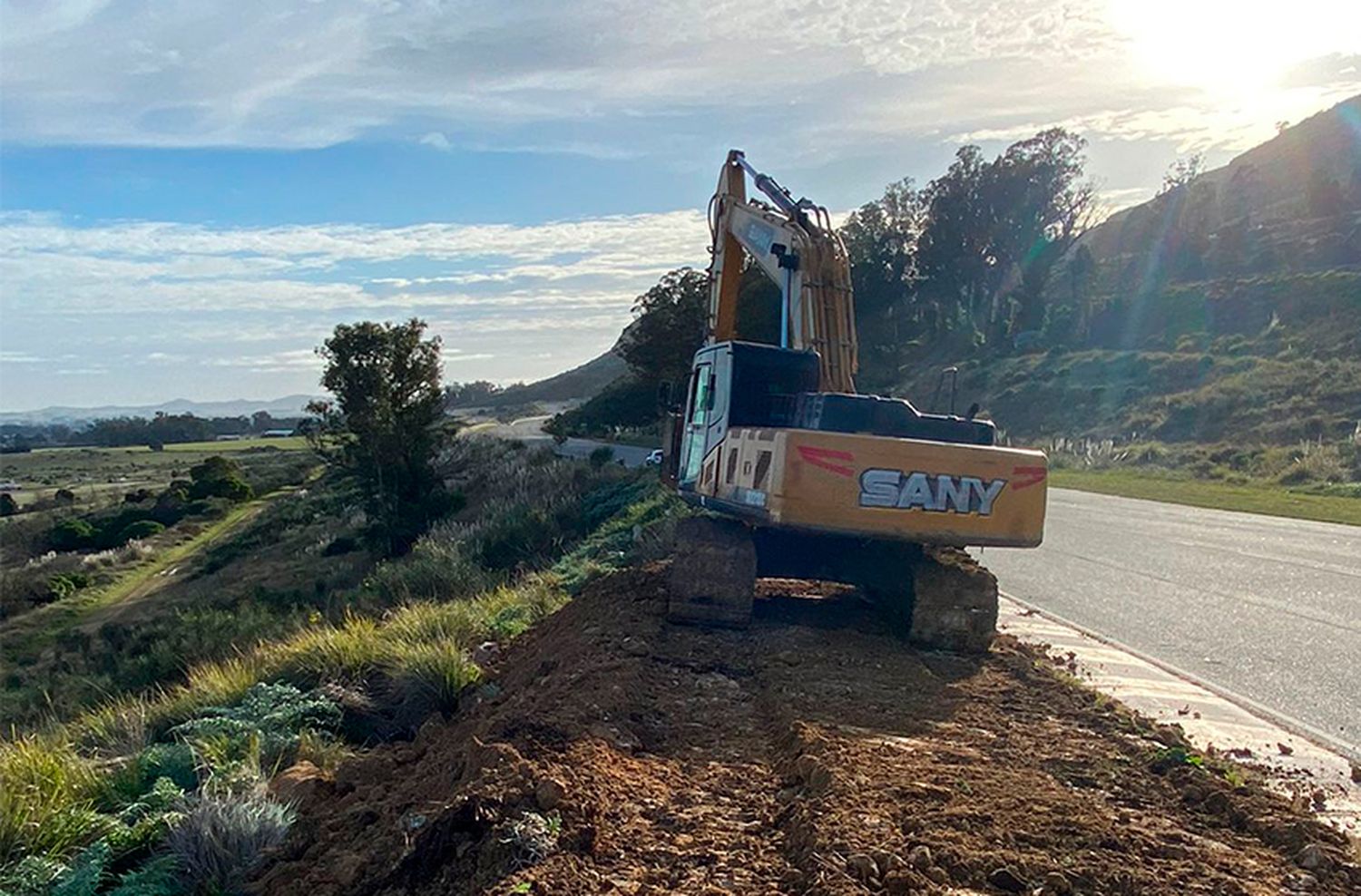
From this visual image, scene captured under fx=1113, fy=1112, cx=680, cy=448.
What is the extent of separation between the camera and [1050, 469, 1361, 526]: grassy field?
19.9m

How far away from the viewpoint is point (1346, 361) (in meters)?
39.5

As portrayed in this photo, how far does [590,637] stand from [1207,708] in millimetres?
4167

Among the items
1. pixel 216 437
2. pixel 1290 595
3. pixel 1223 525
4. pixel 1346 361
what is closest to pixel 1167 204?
pixel 1346 361

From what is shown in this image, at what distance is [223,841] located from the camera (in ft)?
16.4

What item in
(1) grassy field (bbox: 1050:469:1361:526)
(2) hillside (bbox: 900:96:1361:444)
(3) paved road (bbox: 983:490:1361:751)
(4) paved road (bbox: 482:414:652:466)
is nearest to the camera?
(3) paved road (bbox: 983:490:1361:751)

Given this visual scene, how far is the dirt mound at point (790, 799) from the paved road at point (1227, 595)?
6.03 feet

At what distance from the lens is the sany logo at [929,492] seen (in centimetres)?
752

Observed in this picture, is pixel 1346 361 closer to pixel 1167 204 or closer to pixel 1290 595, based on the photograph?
pixel 1290 595

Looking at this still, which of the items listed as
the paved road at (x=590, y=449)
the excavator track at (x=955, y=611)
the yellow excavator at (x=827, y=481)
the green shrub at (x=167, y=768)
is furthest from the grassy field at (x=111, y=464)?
the excavator track at (x=955, y=611)

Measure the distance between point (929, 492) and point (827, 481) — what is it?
741 mm

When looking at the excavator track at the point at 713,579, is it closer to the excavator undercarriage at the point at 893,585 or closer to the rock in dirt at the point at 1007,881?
the excavator undercarriage at the point at 893,585

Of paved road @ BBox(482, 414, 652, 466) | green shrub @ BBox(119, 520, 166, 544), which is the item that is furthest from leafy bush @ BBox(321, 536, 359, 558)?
green shrub @ BBox(119, 520, 166, 544)

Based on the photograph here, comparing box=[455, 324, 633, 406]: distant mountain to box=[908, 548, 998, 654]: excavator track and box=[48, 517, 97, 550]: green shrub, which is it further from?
box=[908, 548, 998, 654]: excavator track

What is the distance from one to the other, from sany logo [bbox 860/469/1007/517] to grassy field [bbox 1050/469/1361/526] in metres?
13.2
